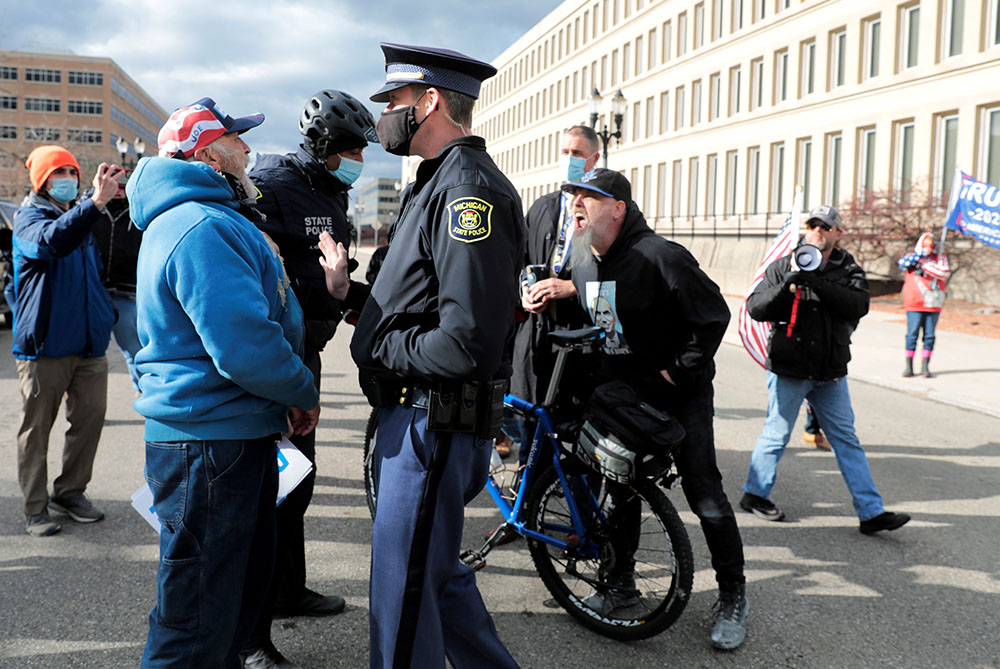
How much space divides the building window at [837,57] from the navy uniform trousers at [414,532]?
3628cm

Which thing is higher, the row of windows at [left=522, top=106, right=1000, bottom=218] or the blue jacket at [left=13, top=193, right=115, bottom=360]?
the row of windows at [left=522, top=106, right=1000, bottom=218]

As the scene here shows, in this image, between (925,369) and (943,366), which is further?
(943,366)

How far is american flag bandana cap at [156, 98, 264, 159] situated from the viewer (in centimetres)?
252

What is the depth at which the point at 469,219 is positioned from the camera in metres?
2.22

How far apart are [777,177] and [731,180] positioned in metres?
3.81

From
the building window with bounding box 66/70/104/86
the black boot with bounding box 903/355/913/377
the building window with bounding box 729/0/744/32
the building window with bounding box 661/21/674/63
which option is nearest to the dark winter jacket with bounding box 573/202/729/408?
the black boot with bounding box 903/355/913/377

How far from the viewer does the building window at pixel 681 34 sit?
45406mm

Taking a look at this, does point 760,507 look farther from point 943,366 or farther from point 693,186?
point 693,186

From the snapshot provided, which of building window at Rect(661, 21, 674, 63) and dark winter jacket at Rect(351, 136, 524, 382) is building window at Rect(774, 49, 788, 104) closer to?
building window at Rect(661, 21, 674, 63)

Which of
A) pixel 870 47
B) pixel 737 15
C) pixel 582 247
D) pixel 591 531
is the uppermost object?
pixel 737 15

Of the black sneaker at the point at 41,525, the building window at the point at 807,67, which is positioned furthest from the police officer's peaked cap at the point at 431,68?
the building window at the point at 807,67

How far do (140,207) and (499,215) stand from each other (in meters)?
1.09

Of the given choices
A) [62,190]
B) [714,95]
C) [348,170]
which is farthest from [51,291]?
[714,95]

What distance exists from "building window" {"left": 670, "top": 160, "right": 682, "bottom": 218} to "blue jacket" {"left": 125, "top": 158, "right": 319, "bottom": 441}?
44.9 m
